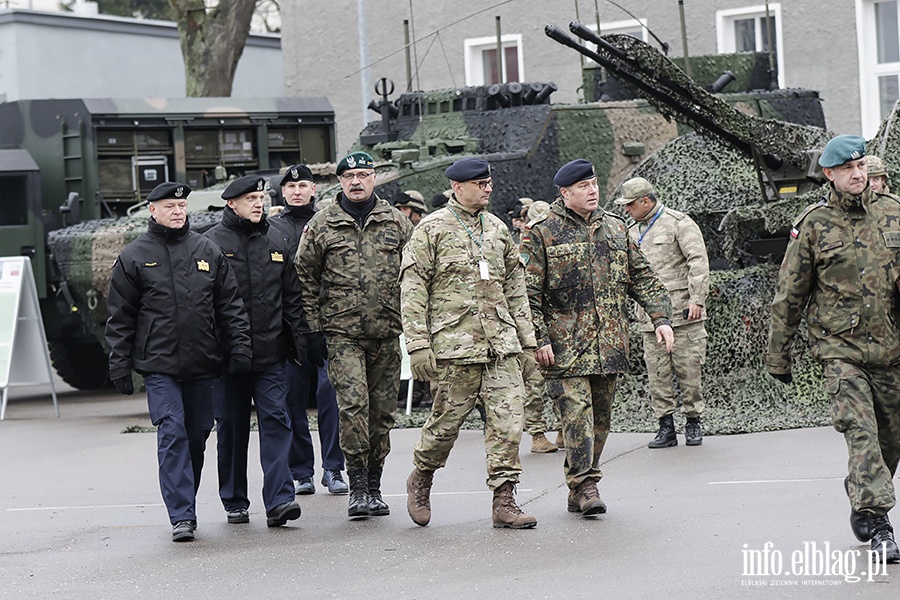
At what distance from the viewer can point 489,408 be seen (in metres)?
7.88

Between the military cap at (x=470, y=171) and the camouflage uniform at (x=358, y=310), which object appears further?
the camouflage uniform at (x=358, y=310)

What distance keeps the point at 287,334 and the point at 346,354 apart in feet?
1.17

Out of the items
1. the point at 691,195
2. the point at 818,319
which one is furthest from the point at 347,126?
the point at 818,319

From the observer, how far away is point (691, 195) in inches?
534

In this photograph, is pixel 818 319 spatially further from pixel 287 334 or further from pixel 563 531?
pixel 287 334

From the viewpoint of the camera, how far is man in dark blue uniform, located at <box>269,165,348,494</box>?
30.8 feet

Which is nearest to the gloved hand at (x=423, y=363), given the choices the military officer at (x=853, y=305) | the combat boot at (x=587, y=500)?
the combat boot at (x=587, y=500)

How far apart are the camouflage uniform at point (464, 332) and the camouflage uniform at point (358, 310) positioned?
0.53m

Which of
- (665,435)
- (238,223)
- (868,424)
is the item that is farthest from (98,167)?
(868,424)

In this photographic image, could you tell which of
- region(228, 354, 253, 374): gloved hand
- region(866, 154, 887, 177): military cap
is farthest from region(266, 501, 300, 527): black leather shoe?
region(866, 154, 887, 177): military cap

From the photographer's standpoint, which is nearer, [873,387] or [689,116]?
[873,387]

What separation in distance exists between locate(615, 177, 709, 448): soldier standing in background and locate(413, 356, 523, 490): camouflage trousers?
2729 millimetres

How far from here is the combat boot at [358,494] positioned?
331 inches

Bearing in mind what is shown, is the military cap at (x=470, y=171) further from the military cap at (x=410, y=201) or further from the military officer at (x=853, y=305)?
the military cap at (x=410, y=201)
